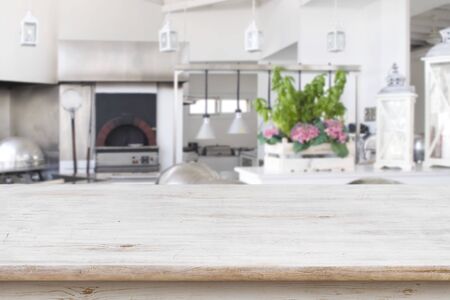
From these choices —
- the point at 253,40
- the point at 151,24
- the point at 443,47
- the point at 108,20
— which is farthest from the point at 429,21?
the point at 443,47

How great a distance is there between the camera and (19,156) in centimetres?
628

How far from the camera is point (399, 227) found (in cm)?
71

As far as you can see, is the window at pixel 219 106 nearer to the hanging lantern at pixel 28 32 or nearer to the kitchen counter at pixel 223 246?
the hanging lantern at pixel 28 32

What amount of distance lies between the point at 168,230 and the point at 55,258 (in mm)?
141

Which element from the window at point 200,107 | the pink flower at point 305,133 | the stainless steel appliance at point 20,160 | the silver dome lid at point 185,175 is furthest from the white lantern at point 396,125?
the window at point 200,107

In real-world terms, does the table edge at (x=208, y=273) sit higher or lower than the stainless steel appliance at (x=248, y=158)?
higher

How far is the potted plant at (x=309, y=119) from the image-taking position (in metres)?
3.41

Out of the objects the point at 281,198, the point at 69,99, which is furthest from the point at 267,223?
the point at 69,99

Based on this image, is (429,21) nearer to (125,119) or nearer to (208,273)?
(125,119)

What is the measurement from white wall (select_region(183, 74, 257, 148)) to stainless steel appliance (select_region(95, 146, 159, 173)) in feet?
18.0

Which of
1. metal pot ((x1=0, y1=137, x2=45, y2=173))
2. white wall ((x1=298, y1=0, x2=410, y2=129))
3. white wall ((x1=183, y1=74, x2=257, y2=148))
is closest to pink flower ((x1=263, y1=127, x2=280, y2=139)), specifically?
white wall ((x1=298, y1=0, x2=410, y2=129))

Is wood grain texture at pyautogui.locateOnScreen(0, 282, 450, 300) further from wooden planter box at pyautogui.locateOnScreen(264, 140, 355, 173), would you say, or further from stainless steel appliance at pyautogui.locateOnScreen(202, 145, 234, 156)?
stainless steel appliance at pyautogui.locateOnScreen(202, 145, 234, 156)

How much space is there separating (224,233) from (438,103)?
3180mm

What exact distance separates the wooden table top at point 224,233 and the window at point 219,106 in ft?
39.0
